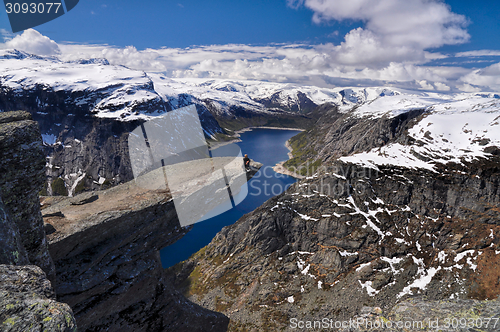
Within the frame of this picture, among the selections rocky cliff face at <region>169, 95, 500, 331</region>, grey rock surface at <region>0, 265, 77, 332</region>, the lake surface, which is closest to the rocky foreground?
grey rock surface at <region>0, 265, 77, 332</region>

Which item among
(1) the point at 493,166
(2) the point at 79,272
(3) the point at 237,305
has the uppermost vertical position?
(2) the point at 79,272

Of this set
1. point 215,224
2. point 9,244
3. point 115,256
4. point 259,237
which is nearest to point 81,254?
point 115,256

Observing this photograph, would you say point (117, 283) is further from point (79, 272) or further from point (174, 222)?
point (174, 222)

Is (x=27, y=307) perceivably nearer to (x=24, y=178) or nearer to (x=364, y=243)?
(x=24, y=178)

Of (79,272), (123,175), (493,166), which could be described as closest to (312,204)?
(493,166)

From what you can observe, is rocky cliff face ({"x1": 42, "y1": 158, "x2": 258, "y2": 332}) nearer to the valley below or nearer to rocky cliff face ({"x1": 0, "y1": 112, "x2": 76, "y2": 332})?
the valley below
